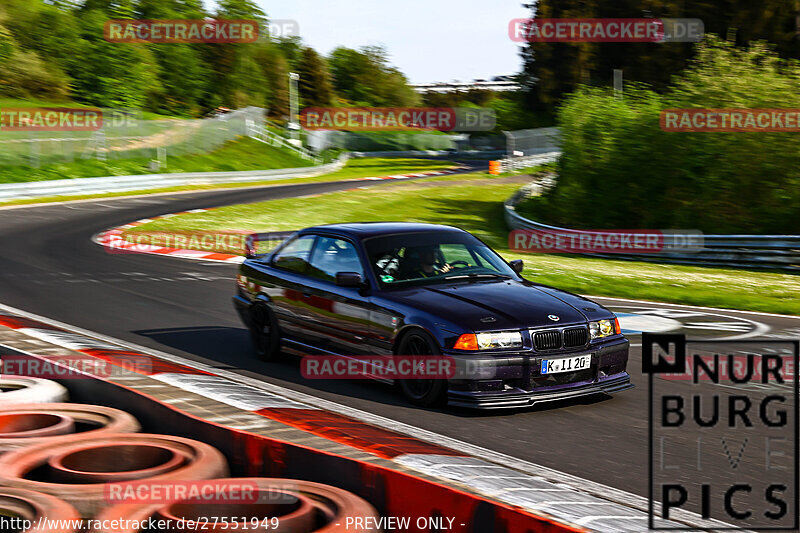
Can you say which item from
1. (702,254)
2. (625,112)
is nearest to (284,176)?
(625,112)

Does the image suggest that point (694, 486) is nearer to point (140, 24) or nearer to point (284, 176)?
point (284, 176)

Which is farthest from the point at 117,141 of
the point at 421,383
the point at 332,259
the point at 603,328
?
the point at 603,328

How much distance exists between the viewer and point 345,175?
57.8 meters

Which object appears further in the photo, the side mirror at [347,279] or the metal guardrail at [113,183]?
the metal guardrail at [113,183]

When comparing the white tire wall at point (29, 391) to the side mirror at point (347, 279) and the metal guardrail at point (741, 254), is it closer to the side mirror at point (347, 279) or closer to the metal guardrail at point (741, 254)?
the side mirror at point (347, 279)

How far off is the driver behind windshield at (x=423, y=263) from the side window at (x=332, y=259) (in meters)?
0.45

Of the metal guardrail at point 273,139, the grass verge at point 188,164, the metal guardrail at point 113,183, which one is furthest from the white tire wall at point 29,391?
the metal guardrail at point 273,139

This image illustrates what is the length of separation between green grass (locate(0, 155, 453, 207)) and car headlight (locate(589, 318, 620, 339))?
1117 inches

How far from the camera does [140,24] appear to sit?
263 ft

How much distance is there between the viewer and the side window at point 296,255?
30.3 feet

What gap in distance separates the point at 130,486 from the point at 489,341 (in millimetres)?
3580

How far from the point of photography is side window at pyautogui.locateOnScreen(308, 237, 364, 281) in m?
8.60

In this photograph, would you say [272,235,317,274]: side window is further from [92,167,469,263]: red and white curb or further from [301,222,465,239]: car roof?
[92,167,469,263]: red and white curb

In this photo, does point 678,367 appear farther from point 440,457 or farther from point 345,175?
point 345,175
